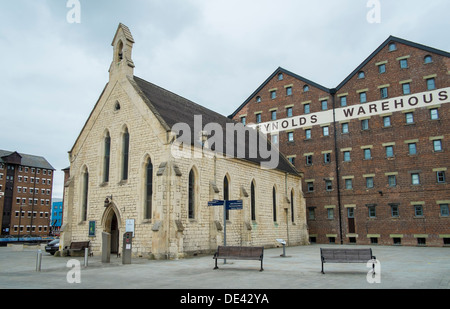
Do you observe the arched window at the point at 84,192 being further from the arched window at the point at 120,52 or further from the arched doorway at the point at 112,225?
the arched window at the point at 120,52

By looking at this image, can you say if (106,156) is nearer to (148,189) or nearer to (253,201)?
(148,189)

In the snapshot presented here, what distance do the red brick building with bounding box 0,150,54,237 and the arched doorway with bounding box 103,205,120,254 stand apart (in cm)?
6928

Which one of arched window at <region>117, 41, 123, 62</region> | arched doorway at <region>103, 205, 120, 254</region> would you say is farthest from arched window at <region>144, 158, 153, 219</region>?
arched window at <region>117, 41, 123, 62</region>

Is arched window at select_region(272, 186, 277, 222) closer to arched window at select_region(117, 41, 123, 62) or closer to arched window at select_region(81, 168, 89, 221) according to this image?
arched window at select_region(81, 168, 89, 221)

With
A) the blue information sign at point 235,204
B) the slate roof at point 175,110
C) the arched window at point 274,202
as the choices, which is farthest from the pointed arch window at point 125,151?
the arched window at point 274,202

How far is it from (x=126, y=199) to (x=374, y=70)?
25962 mm

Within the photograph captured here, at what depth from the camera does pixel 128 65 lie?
24422mm

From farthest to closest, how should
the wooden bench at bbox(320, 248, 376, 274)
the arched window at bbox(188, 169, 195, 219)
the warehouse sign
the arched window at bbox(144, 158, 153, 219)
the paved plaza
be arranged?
the warehouse sign < the arched window at bbox(188, 169, 195, 219) < the arched window at bbox(144, 158, 153, 219) < the wooden bench at bbox(320, 248, 376, 274) < the paved plaza

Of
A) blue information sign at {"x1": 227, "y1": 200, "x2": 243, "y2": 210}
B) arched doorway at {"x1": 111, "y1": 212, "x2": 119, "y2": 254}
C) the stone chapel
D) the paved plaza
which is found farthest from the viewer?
arched doorway at {"x1": 111, "y1": 212, "x2": 119, "y2": 254}

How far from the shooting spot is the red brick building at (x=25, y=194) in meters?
85.0

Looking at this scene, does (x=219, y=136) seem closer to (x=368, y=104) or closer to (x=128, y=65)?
(x=128, y=65)

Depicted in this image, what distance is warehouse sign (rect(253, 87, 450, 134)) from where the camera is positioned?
1255 inches

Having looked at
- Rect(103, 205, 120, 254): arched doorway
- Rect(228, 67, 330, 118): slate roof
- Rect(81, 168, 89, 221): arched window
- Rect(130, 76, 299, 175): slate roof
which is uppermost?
Rect(228, 67, 330, 118): slate roof
